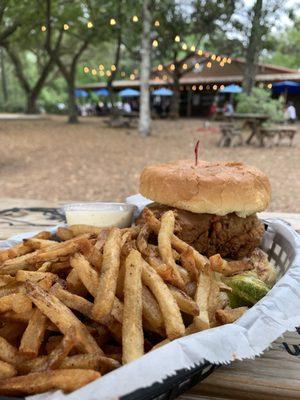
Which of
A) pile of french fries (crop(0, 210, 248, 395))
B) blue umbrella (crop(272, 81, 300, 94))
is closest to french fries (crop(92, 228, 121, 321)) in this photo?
pile of french fries (crop(0, 210, 248, 395))

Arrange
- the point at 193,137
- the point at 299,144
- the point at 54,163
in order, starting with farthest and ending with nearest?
the point at 193,137 → the point at 299,144 → the point at 54,163

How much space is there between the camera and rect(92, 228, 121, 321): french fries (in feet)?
4.42

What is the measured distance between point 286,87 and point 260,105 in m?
15.8

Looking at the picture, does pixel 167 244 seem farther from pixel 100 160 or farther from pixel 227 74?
pixel 227 74

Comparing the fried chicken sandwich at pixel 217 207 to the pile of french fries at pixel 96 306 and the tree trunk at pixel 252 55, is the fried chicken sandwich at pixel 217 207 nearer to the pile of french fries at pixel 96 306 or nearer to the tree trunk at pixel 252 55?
the pile of french fries at pixel 96 306

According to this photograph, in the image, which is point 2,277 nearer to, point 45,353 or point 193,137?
point 45,353

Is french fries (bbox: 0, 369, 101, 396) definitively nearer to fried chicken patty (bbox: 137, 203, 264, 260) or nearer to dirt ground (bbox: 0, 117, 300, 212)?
fried chicken patty (bbox: 137, 203, 264, 260)

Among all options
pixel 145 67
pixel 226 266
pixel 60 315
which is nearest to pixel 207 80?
pixel 145 67

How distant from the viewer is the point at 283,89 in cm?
3219

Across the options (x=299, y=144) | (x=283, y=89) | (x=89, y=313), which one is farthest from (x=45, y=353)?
(x=283, y=89)

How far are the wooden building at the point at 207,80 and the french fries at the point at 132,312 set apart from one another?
28.6 meters

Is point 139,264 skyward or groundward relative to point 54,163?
skyward

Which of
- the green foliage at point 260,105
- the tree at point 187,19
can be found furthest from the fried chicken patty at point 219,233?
the tree at point 187,19

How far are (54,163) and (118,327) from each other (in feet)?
33.3
